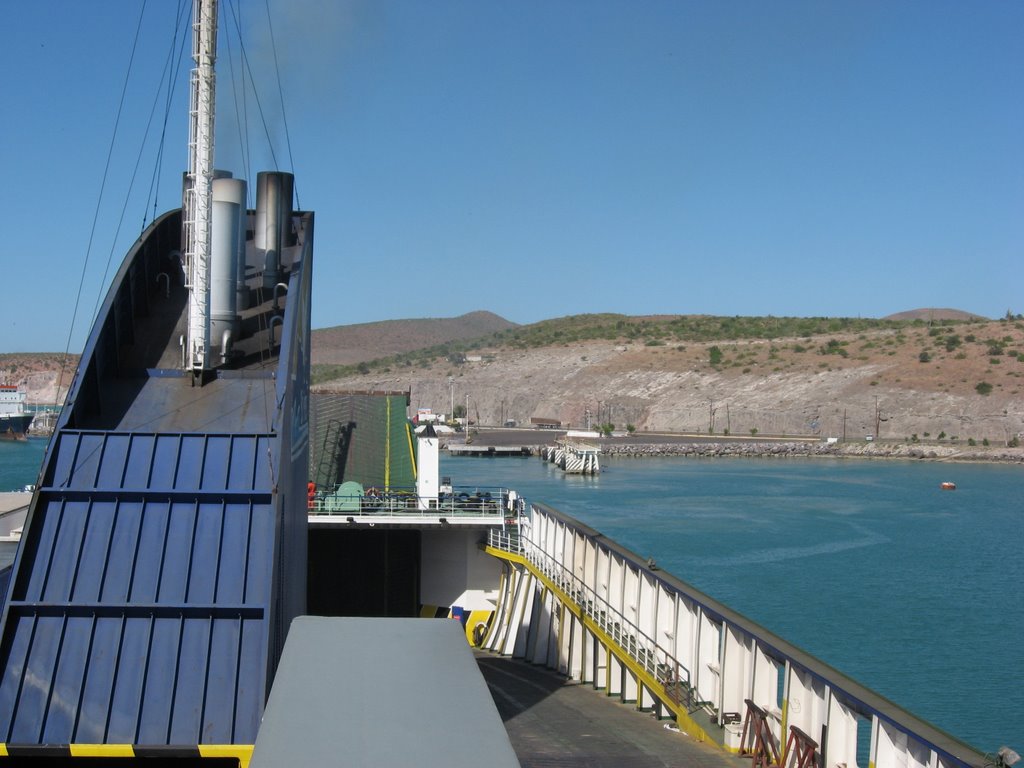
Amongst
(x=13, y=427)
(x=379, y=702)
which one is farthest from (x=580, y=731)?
(x=13, y=427)

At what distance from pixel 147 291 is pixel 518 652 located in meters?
9.59

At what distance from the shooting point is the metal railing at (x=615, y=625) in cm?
1312

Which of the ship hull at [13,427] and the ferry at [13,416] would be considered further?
the ferry at [13,416]

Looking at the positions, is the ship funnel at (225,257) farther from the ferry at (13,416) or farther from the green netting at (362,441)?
the ferry at (13,416)

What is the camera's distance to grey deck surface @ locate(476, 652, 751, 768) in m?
11.2

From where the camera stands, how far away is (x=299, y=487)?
13008 mm

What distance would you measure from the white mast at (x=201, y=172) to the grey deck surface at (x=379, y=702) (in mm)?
4698

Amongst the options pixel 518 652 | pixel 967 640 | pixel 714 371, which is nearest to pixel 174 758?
pixel 518 652

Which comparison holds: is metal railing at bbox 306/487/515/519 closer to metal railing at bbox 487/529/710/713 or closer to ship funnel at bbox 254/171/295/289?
metal railing at bbox 487/529/710/713

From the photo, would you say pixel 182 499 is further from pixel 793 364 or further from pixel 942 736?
pixel 793 364

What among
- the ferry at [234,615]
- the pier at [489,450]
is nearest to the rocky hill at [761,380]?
the pier at [489,450]

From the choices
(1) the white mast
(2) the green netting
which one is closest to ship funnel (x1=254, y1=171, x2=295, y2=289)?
(1) the white mast

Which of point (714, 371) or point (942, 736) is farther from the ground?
point (714, 371)

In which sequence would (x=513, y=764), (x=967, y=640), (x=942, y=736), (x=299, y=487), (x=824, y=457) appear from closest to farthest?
(x=513, y=764)
(x=942, y=736)
(x=299, y=487)
(x=967, y=640)
(x=824, y=457)
